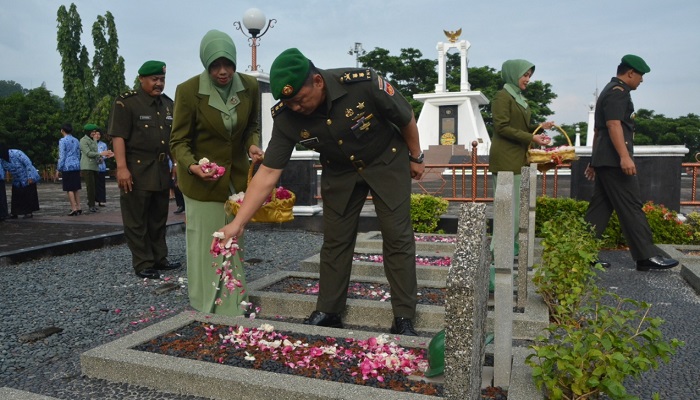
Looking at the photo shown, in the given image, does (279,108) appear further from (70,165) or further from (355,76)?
(70,165)

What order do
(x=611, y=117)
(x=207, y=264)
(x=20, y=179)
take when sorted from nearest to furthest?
1. (x=207, y=264)
2. (x=611, y=117)
3. (x=20, y=179)

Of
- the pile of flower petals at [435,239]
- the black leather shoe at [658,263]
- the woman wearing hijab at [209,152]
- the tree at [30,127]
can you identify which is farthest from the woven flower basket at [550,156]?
the tree at [30,127]

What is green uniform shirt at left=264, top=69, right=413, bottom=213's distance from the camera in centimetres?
352

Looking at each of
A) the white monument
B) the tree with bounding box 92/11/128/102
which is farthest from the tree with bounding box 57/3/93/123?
the white monument

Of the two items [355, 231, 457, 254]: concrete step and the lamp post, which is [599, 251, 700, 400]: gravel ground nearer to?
[355, 231, 457, 254]: concrete step

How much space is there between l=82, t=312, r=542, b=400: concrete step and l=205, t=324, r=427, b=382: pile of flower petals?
0.11 m

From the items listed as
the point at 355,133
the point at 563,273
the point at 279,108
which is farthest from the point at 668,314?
the point at 279,108

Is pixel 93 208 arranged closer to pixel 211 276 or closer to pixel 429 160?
pixel 211 276

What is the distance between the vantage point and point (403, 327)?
388 centimetres

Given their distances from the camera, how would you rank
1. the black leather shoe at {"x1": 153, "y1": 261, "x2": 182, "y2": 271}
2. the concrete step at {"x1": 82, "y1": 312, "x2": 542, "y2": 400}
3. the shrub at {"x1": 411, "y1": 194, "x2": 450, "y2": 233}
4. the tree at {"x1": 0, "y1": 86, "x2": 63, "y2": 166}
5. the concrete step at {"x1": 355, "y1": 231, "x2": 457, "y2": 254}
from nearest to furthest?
1. the concrete step at {"x1": 82, "y1": 312, "x2": 542, "y2": 400}
2. the black leather shoe at {"x1": 153, "y1": 261, "x2": 182, "y2": 271}
3. the concrete step at {"x1": 355, "y1": 231, "x2": 457, "y2": 254}
4. the shrub at {"x1": 411, "y1": 194, "x2": 450, "y2": 233}
5. the tree at {"x1": 0, "y1": 86, "x2": 63, "y2": 166}

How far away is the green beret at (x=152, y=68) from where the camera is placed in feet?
18.6

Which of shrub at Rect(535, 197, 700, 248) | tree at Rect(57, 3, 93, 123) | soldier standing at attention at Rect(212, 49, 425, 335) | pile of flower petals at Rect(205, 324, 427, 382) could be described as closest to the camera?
pile of flower petals at Rect(205, 324, 427, 382)

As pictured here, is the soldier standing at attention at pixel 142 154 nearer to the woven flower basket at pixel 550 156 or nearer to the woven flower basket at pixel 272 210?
the woven flower basket at pixel 272 210

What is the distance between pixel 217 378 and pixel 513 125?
4140 mm
